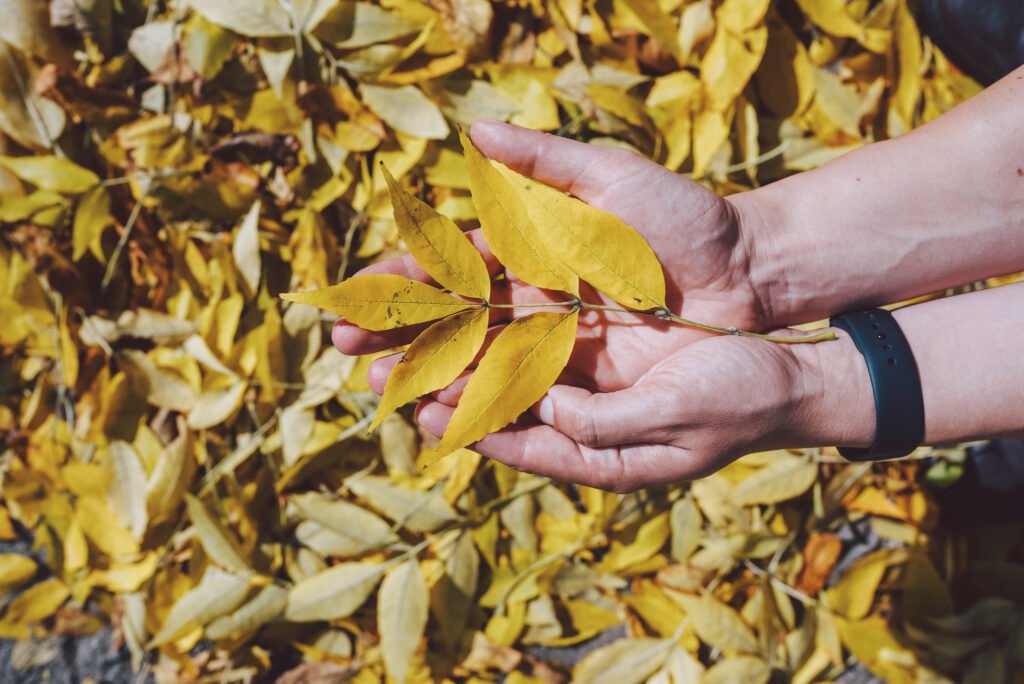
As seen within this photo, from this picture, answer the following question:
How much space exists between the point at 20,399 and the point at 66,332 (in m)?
0.20

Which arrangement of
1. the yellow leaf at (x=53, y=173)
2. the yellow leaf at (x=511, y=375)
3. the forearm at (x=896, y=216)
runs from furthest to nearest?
1. the yellow leaf at (x=53, y=173)
2. the forearm at (x=896, y=216)
3. the yellow leaf at (x=511, y=375)

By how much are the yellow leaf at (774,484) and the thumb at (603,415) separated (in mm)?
382

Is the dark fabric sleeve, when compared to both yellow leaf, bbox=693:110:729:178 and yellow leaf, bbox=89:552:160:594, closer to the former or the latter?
yellow leaf, bbox=693:110:729:178

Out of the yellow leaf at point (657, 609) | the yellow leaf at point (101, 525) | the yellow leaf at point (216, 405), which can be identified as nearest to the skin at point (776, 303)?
the yellow leaf at point (216, 405)

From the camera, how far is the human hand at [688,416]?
0.73 m

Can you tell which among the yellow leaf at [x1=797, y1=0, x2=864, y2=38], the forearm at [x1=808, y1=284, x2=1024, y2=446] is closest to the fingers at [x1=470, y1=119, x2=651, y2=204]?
the forearm at [x1=808, y1=284, x2=1024, y2=446]

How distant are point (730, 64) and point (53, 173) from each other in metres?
0.99

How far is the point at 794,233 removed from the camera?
0.90m

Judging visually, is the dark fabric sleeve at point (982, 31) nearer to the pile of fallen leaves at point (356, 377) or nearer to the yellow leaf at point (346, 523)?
the pile of fallen leaves at point (356, 377)

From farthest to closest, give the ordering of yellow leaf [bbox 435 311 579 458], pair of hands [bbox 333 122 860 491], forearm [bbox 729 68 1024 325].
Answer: forearm [bbox 729 68 1024 325] < pair of hands [bbox 333 122 860 491] < yellow leaf [bbox 435 311 579 458]

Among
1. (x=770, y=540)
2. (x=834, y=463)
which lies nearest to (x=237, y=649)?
(x=770, y=540)

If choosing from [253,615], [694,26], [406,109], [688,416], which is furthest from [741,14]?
[253,615]

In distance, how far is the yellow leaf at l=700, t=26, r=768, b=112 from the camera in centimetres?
100

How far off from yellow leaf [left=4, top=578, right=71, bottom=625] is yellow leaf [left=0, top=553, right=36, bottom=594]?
31mm
